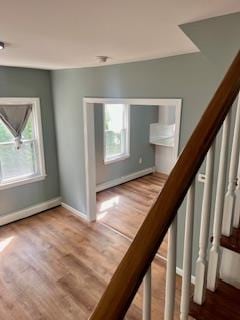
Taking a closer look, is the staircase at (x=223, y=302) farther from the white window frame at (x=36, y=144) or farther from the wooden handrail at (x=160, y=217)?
the white window frame at (x=36, y=144)

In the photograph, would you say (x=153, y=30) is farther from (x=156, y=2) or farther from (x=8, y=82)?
(x=8, y=82)

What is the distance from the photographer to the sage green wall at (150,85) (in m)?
1.78

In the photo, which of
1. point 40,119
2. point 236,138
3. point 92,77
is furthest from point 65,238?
point 236,138

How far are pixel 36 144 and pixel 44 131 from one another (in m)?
0.27

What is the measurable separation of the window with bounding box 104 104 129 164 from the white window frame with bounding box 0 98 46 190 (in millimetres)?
1508

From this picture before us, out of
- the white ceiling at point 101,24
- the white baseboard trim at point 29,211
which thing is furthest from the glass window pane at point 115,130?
the white ceiling at point 101,24

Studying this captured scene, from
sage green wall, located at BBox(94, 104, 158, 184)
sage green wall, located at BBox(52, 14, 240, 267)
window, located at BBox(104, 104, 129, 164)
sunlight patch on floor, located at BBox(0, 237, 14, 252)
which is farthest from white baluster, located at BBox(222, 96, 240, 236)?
window, located at BBox(104, 104, 129, 164)

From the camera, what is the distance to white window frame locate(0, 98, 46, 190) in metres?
3.98

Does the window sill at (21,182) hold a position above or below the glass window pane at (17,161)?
below

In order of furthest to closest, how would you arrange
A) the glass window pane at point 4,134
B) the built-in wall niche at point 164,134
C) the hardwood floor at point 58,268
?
the built-in wall niche at point 164,134 → the glass window pane at point 4,134 → the hardwood floor at point 58,268

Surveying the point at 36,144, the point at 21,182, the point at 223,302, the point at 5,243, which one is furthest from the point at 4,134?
the point at 223,302

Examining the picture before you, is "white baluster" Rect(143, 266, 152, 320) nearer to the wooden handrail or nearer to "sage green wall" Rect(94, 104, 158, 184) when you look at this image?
the wooden handrail

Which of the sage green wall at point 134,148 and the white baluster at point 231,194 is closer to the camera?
the white baluster at point 231,194

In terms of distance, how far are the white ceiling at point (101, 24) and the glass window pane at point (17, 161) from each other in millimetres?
1995
